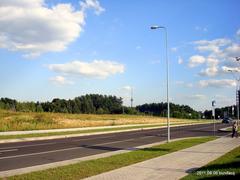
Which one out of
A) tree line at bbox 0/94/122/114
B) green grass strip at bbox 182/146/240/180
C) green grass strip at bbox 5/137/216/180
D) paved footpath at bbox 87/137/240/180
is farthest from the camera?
tree line at bbox 0/94/122/114

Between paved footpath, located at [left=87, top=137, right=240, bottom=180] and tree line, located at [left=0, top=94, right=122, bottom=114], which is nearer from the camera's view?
paved footpath, located at [left=87, top=137, right=240, bottom=180]

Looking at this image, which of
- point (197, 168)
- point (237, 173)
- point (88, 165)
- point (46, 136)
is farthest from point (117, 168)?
point (46, 136)

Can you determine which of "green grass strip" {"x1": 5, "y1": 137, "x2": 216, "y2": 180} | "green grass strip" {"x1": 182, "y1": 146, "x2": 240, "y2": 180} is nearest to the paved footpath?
"green grass strip" {"x1": 182, "y1": 146, "x2": 240, "y2": 180}

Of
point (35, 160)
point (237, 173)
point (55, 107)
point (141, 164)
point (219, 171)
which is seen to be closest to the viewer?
point (237, 173)

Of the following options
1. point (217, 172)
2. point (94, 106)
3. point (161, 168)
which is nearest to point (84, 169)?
point (161, 168)

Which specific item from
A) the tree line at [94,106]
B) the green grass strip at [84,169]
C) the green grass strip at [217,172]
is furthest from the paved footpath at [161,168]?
the tree line at [94,106]

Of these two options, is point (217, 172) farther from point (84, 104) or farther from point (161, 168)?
point (84, 104)

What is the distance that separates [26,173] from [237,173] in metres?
6.00

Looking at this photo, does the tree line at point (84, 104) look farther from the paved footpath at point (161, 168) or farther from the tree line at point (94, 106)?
the paved footpath at point (161, 168)

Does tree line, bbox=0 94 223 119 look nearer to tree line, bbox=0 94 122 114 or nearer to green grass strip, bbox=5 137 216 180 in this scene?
tree line, bbox=0 94 122 114

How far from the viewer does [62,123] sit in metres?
51.5

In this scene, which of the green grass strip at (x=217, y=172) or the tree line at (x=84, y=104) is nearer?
the green grass strip at (x=217, y=172)

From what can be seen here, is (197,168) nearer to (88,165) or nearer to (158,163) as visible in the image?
(158,163)

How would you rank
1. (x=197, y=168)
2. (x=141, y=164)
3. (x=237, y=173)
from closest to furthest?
(x=237, y=173) → (x=197, y=168) → (x=141, y=164)
